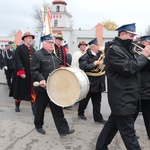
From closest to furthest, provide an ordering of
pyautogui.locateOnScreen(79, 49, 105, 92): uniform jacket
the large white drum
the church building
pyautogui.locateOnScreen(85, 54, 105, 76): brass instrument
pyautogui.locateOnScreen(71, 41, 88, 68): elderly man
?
the large white drum, pyautogui.locateOnScreen(79, 49, 105, 92): uniform jacket, pyautogui.locateOnScreen(85, 54, 105, 76): brass instrument, pyautogui.locateOnScreen(71, 41, 88, 68): elderly man, the church building

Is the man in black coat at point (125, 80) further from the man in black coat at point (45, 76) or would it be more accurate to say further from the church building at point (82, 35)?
the church building at point (82, 35)

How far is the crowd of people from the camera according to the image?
341 centimetres

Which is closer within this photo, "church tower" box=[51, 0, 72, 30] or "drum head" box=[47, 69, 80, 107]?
"drum head" box=[47, 69, 80, 107]

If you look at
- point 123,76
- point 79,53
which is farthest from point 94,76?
point 123,76

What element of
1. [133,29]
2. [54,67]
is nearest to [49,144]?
[54,67]

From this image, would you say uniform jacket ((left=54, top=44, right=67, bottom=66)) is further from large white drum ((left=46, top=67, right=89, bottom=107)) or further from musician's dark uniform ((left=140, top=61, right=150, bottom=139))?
musician's dark uniform ((left=140, top=61, right=150, bottom=139))

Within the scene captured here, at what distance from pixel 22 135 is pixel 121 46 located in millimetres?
2472

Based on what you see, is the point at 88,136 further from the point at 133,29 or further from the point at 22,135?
the point at 133,29

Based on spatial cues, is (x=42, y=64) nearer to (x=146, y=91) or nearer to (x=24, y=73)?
(x=24, y=73)

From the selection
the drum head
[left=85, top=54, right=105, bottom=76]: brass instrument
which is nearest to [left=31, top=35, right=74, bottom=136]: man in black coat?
the drum head

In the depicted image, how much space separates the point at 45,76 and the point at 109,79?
1.58 m

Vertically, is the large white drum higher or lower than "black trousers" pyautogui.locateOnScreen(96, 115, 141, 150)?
higher

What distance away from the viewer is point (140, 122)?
5.98 meters

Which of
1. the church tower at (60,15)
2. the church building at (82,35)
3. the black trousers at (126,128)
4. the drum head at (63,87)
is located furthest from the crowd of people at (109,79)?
the church tower at (60,15)
